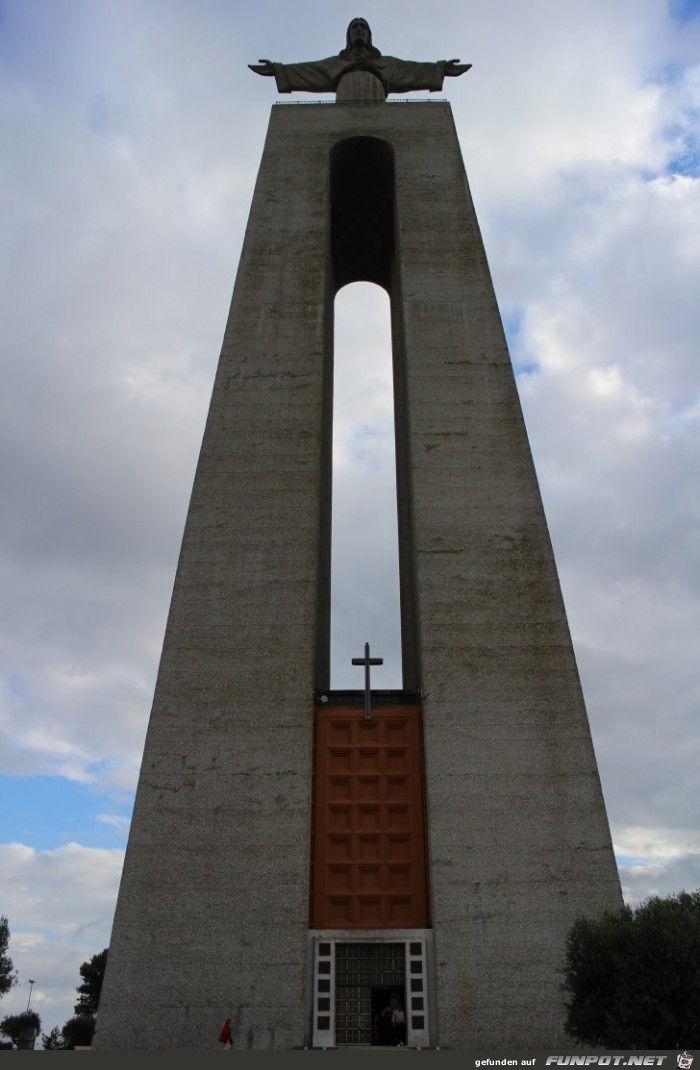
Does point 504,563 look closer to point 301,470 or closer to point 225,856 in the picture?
point 301,470

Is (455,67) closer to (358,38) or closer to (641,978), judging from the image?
(358,38)

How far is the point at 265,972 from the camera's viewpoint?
11.4 metres

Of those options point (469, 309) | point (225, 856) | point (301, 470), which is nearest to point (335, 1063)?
point (225, 856)

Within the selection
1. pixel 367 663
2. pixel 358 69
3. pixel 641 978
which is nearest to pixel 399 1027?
pixel 641 978

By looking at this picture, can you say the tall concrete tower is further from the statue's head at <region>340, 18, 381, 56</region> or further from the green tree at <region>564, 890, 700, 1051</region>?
the statue's head at <region>340, 18, 381, 56</region>

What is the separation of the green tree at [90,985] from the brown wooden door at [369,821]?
30948 millimetres

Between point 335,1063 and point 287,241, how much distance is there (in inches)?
663

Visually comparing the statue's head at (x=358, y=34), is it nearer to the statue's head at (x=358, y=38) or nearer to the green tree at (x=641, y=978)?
the statue's head at (x=358, y=38)

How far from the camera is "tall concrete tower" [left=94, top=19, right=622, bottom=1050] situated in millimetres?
11414

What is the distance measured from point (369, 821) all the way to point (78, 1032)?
2940 centimetres

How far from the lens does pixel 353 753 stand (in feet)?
45.0

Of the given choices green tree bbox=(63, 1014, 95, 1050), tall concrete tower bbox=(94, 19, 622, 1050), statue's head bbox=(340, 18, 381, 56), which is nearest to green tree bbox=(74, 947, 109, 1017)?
green tree bbox=(63, 1014, 95, 1050)

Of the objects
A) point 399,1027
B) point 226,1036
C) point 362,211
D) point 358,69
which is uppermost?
point 358,69

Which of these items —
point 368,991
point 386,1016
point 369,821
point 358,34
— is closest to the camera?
point 386,1016
